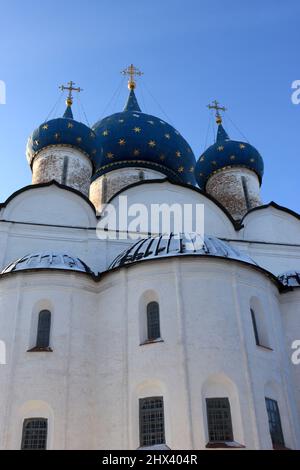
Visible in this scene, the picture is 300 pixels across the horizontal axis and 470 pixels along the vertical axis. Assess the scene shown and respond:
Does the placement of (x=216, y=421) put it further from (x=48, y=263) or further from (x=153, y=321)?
(x=48, y=263)

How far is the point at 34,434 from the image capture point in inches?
268

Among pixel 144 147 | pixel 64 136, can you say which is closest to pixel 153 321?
pixel 64 136

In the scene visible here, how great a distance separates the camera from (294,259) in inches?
420

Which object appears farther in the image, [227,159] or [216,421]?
[227,159]

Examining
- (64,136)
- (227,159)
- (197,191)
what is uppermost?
(227,159)

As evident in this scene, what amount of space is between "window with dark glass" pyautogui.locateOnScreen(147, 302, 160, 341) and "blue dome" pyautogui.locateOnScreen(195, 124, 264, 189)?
760 centimetres

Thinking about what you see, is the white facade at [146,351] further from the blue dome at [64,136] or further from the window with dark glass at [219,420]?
the blue dome at [64,136]

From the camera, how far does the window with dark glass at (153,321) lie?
746cm

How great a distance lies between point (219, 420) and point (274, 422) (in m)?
0.87

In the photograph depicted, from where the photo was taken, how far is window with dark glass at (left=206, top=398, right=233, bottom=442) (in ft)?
21.5

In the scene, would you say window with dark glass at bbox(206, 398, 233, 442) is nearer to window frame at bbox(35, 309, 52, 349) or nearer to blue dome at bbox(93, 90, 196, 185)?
window frame at bbox(35, 309, 52, 349)

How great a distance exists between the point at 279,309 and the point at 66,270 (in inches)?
143
